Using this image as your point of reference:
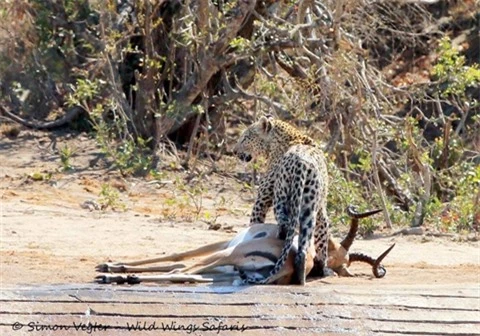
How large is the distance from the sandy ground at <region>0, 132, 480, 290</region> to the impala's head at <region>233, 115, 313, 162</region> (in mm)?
1029

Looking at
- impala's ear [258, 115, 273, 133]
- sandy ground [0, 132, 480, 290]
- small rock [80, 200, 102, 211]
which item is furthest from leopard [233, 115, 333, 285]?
small rock [80, 200, 102, 211]

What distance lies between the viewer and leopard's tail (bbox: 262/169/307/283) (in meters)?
7.72

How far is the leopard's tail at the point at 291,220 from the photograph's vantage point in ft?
25.3

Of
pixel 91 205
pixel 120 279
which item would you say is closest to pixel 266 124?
pixel 120 279

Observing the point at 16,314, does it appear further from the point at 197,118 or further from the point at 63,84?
the point at 63,84

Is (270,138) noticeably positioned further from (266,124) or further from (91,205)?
(91,205)

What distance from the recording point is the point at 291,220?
795 centimetres

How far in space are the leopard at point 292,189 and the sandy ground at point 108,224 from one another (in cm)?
45

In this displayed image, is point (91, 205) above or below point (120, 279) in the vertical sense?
below

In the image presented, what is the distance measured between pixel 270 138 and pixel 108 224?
2890mm

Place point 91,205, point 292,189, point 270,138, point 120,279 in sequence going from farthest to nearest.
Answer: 1. point 91,205
2. point 270,138
3. point 292,189
4. point 120,279

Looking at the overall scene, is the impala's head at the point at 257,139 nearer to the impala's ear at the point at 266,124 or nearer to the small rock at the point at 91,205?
the impala's ear at the point at 266,124

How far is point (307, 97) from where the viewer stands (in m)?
13.4

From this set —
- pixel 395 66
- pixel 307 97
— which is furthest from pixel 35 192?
pixel 395 66
